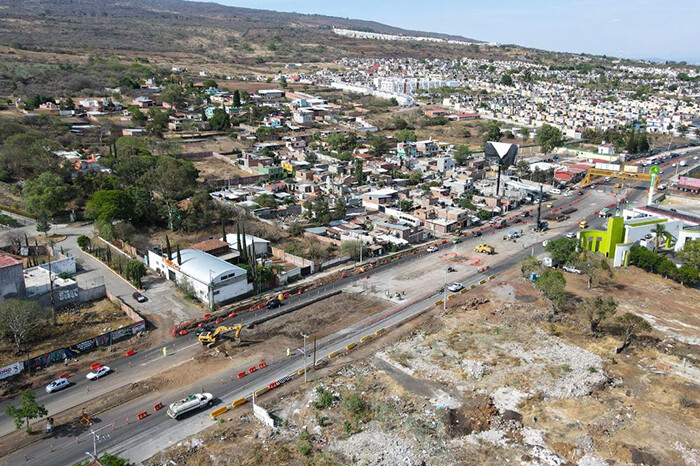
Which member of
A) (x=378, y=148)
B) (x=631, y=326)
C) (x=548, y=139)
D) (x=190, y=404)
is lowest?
(x=190, y=404)

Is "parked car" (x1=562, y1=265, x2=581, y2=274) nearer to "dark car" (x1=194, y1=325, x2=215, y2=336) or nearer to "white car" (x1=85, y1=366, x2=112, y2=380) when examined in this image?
"dark car" (x1=194, y1=325, x2=215, y2=336)

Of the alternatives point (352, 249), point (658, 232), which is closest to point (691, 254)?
point (658, 232)

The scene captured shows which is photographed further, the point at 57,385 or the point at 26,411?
the point at 57,385

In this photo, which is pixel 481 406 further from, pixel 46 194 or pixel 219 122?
pixel 219 122

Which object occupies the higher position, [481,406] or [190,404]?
[481,406]

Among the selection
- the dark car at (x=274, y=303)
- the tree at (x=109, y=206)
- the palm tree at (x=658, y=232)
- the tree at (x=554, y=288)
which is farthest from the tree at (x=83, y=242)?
the palm tree at (x=658, y=232)

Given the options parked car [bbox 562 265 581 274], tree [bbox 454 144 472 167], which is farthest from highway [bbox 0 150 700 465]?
tree [bbox 454 144 472 167]
